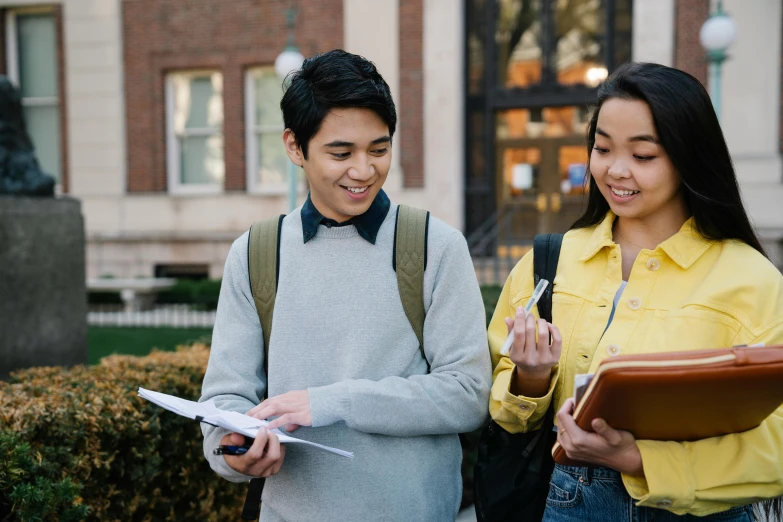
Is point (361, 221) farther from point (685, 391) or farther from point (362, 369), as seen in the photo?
point (685, 391)

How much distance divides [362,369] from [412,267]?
1.03 ft

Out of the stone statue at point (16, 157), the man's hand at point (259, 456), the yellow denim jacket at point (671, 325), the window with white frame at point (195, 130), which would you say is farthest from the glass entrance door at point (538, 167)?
the man's hand at point (259, 456)

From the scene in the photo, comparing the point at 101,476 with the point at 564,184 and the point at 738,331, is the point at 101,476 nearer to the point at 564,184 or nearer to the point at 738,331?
the point at 738,331

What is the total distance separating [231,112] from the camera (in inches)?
608

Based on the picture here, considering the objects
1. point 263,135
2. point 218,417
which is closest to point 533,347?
point 218,417

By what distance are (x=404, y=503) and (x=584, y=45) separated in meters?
13.9

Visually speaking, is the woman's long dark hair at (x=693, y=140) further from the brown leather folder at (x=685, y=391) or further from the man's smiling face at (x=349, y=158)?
the man's smiling face at (x=349, y=158)

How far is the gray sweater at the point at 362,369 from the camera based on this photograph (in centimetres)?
195

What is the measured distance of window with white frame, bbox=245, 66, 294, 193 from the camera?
50.9 feet

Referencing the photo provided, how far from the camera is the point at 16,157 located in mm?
5504

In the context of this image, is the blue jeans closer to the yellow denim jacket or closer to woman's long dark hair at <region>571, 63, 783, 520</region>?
the yellow denim jacket

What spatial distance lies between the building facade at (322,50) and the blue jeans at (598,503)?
12614 mm

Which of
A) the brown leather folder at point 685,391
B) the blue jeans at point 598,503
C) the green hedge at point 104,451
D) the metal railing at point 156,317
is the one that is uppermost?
the brown leather folder at point 685,391

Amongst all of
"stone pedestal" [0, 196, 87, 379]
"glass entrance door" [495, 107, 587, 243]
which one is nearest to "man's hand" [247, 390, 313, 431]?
"stone pedestal" [0, 196, 87, 379]
